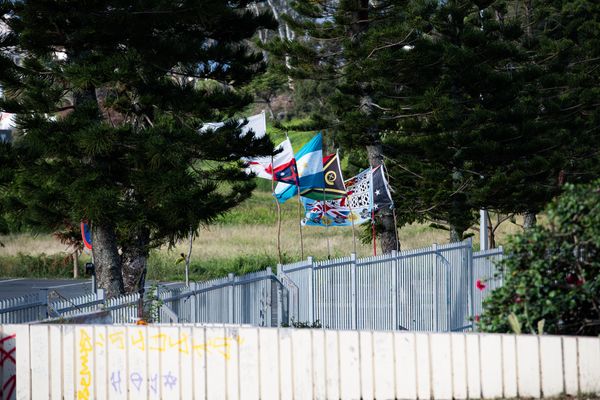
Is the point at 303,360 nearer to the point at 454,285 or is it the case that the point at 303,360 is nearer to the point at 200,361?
the point at 200,361

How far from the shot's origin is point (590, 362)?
330 inches

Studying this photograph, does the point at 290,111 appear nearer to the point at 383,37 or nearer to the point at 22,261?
the point at 22,261

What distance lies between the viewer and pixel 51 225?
1834 centimetres

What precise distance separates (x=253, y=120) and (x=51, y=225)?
196 inches

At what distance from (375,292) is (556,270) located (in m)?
8.15

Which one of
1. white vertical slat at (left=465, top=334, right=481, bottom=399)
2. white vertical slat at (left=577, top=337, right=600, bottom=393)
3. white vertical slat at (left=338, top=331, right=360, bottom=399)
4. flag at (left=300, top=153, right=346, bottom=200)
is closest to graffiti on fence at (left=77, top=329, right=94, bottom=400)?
white vertical slat at (left=338, top=331, right=360, bottom=399)

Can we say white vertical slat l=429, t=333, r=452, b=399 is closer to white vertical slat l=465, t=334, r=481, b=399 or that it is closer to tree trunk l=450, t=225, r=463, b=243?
white vertical slat l=465, t=334, r=481, b=399

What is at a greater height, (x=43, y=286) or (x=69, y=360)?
(x=43, y=286)

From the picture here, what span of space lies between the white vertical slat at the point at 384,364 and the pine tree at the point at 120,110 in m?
8.38

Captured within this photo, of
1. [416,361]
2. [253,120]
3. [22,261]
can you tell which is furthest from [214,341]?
[22,261]

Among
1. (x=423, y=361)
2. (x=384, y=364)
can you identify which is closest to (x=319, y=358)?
(x=384, y=364)

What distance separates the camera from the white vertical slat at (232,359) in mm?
9297

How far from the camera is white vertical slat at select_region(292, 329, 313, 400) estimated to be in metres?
9.09

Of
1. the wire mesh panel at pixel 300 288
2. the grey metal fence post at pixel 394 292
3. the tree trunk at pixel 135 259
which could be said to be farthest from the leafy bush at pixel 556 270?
the tree trunk at pixel 135 259
